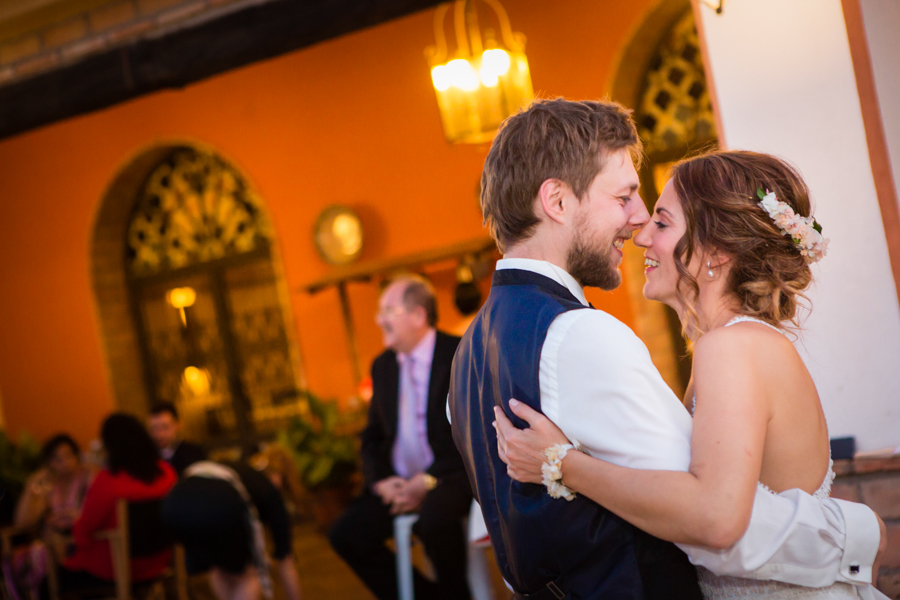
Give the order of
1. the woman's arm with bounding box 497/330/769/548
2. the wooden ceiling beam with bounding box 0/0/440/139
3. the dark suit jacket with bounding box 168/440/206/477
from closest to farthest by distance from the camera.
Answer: the woman's arm with bounding box 497/330/769/548
the wooden ceiling beam with bounding box 0/0/440/139
the dark suit jacket with bounding box 168/440/206/477

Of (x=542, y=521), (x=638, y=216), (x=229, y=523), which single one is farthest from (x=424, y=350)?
(x=542, y=521)

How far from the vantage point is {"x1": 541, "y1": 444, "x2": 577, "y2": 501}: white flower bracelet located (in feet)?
4.39

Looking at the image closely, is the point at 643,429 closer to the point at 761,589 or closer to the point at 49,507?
the point at 761,589

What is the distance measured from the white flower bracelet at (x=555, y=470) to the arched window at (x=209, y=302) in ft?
20.9

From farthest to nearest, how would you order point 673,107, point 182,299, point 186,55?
point 182,299 < point 673,107 < point 186,55

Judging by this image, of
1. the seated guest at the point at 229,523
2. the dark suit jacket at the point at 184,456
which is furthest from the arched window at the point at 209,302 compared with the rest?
the seated guest at the point at 229,523

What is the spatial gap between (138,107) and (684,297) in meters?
7.37

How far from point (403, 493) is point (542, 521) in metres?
2.28

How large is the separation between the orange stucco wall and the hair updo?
423cm

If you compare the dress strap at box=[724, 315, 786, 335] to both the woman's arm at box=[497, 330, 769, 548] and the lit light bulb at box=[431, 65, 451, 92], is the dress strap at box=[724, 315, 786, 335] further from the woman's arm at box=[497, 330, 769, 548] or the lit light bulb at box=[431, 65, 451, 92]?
the lit light bulb at box=[431, 65, 451, 92]

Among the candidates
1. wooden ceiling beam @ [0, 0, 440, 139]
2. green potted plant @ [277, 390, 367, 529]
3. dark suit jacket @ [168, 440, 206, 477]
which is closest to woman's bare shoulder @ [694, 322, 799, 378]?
wooden ceiling beam @ [0, 0, 440, 139]

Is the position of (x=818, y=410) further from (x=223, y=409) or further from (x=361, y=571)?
(x=223, y=409)

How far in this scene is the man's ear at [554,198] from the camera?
144 cm

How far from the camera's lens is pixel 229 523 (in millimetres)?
3748
